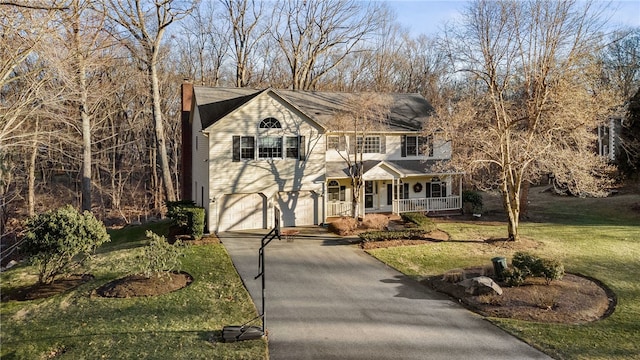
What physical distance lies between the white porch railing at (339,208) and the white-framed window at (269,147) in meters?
4.44

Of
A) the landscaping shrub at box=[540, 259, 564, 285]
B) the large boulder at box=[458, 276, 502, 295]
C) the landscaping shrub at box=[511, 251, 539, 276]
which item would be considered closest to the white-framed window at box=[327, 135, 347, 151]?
the landscaping shrub at box=[511, 251, 539, 276]

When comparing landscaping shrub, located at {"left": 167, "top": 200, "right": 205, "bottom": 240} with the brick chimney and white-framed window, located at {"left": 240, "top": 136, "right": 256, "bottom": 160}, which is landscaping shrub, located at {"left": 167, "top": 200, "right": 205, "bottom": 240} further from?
the brick chimney

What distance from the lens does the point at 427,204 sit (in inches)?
1000

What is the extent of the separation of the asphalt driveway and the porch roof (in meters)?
7.90

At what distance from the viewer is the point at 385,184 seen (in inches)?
1008

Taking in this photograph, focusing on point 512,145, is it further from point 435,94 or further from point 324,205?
point 435,94

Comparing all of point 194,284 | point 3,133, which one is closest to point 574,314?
point 194,284

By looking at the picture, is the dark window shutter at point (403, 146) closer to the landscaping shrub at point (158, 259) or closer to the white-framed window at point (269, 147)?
the white-framed window at point (269, 147)

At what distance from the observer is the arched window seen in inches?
818

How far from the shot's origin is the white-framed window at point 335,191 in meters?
24.4

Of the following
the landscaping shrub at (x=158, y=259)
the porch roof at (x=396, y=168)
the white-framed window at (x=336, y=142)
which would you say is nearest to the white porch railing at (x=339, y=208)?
the porch roof at (x=396, y=168)

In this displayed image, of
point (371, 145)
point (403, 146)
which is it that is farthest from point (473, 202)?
point (371, 145)

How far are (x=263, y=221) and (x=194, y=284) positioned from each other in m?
8.66

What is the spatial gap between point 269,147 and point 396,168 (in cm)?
796
